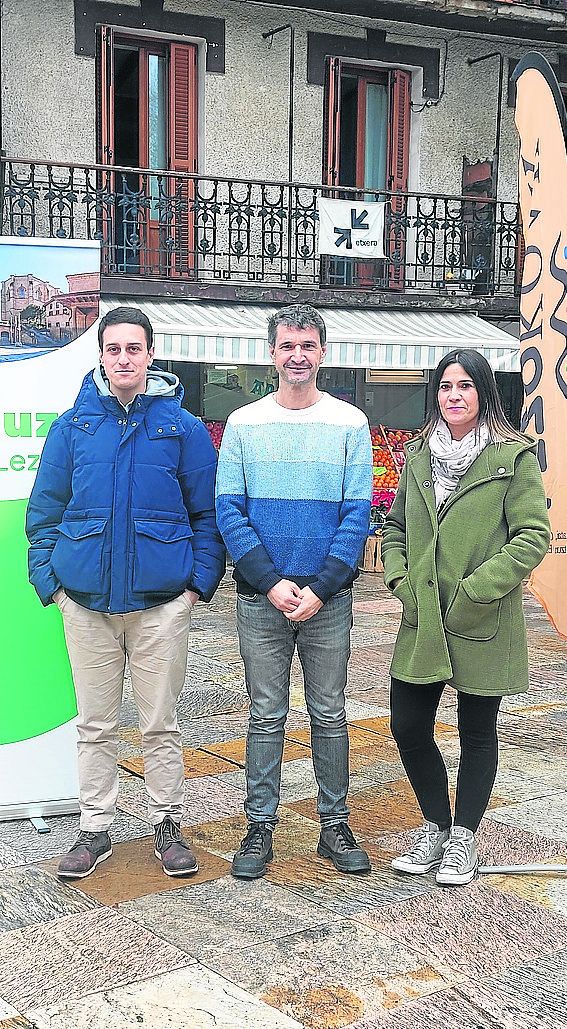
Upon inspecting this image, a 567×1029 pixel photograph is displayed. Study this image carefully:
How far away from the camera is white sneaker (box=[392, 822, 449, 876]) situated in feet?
14.2

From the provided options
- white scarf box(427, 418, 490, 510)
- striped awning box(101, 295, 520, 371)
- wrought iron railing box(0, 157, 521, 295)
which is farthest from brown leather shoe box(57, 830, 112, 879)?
wrought iron railing box(0, 157, 521, 295)

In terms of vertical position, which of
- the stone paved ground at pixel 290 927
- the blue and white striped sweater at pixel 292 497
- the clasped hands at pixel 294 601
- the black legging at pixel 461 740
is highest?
the blue and white striped sweater at pixel 292 497

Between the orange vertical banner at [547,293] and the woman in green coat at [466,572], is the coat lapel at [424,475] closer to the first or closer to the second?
the woman in green coat at [466,572]

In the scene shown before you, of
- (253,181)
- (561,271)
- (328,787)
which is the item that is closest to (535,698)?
(561,271)

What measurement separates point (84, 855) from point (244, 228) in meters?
10.4

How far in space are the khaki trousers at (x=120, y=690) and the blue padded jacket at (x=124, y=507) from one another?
0.31 feet

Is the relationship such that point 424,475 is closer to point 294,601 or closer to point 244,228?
point 294,601

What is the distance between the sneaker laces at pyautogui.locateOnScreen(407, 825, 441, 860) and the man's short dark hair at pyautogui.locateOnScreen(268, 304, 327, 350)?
6.03 feet

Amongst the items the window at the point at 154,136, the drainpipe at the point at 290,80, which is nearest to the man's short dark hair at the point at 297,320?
the window at the point at 154,136

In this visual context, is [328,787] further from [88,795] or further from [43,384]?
[43,384]

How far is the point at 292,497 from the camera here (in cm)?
418

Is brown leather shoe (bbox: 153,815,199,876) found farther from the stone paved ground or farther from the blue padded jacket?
the blue padded jacket

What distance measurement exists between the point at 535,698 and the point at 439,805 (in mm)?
2989

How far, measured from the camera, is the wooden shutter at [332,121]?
45.6 ft
